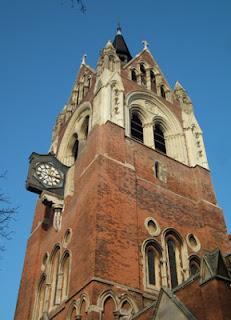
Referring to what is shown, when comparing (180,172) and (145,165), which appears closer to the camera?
(145,165)

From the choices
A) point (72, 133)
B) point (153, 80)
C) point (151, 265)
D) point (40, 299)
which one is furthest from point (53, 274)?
point (153, 80)

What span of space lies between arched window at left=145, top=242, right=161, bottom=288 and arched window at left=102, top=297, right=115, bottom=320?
2300 millimetres

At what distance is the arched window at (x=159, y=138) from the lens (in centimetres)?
2542

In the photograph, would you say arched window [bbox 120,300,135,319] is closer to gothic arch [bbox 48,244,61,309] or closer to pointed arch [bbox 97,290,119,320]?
pointed arch [bbox 97,290,119,320]

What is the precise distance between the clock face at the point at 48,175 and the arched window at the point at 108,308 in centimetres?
877

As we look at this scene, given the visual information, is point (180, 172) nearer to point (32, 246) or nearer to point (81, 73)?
point (32, 246)

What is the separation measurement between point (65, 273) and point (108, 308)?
453 cm

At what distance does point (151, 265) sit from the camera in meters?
17.3

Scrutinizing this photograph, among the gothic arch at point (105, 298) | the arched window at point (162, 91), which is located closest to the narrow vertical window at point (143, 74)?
the arched window at point (162, 91)

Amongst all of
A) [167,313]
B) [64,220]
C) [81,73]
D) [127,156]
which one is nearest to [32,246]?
[64,220]

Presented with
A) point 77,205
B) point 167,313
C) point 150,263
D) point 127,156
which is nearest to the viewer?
point 167,313

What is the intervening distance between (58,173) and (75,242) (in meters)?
5.96

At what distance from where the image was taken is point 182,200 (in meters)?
21.1

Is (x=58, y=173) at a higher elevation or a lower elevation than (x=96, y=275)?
higher
